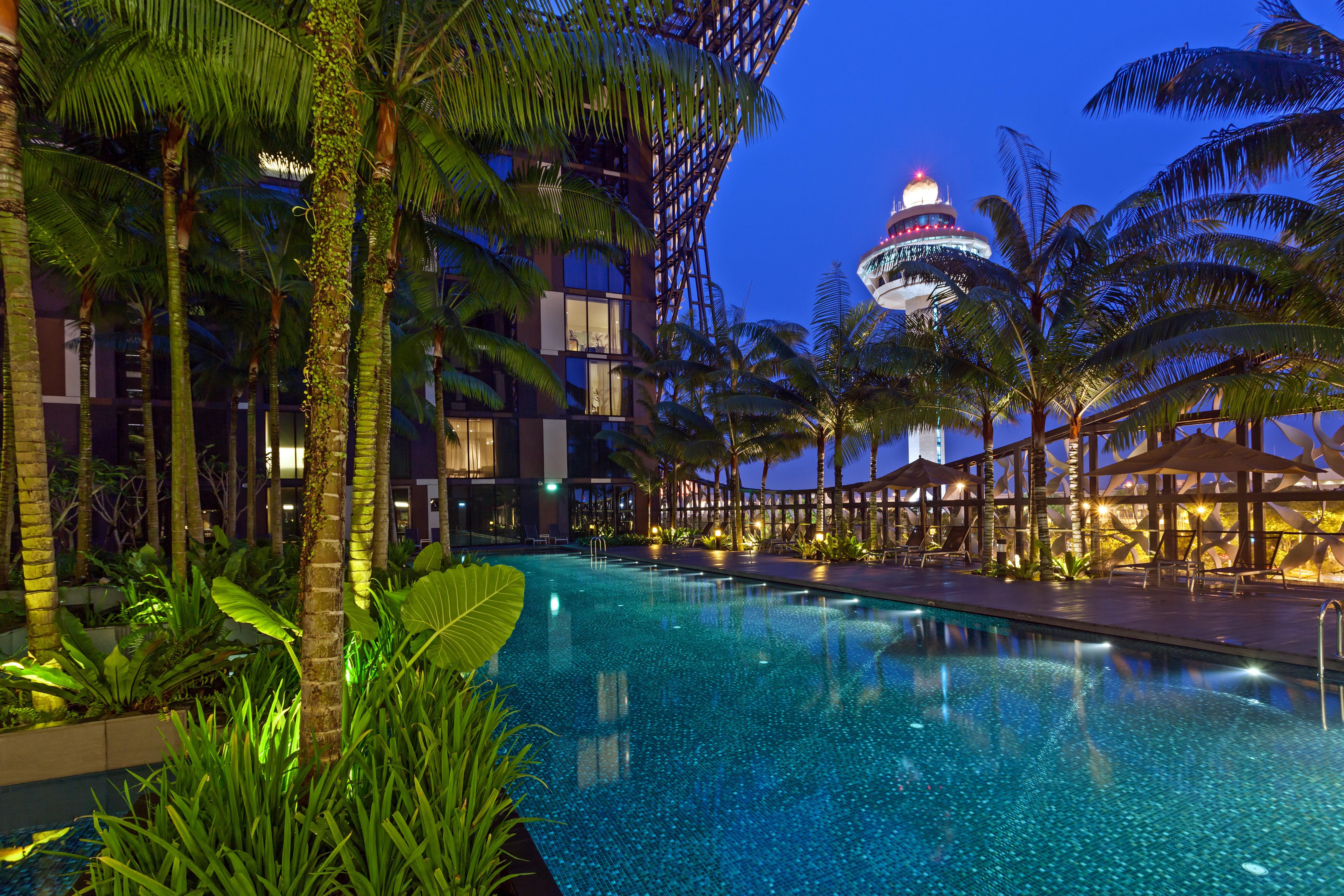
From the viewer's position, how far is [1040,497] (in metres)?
13.6

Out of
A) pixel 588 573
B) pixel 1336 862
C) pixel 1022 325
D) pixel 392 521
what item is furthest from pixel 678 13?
pixel 392 521

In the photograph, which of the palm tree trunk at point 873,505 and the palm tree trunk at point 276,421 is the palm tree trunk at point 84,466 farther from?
the palm tree trunk at point 873,505

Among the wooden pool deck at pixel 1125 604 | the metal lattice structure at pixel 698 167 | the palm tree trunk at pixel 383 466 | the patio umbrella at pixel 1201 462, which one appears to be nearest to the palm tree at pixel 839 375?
the wooden pool deck at pixel 1125 604

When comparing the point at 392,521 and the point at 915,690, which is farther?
the point at 392,521

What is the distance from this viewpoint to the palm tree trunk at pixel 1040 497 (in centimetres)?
1332

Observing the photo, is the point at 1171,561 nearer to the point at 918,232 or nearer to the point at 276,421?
the point at 276,421

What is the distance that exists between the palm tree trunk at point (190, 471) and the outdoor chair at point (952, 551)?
44.9 ft

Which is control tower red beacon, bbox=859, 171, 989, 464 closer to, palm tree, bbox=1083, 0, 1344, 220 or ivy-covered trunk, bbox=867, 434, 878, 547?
ivy-covered trunk, bbox=867, 434, 878, 547

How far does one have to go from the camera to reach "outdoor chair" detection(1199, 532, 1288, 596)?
36.8ft

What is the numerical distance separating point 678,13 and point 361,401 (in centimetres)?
388

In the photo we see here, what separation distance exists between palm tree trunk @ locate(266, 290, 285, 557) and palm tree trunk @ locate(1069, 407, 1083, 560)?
13.4m

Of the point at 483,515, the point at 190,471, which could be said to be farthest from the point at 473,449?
the point at 190,471

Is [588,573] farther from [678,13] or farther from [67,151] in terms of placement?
[678,13]

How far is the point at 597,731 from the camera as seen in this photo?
18.7 feet
